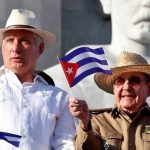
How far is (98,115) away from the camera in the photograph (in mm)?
4266

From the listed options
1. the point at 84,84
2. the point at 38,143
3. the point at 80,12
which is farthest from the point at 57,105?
the point at 80,12

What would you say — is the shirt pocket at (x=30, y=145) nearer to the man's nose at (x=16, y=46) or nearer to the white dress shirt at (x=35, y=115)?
the white dress shirt at (x=35, y=115)

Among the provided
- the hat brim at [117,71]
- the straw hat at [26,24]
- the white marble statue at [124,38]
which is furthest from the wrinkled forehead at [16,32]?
the white marble statue at [124,38]

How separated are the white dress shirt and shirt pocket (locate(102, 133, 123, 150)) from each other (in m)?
0.17

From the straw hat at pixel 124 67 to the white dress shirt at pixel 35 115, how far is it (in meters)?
0.30

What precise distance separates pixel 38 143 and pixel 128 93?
0.52 m

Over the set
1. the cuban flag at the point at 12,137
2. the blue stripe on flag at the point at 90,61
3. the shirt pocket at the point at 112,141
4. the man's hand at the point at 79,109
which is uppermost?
the blue stripe on flag at the point at 90,61

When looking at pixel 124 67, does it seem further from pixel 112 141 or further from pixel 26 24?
pixel 26 24

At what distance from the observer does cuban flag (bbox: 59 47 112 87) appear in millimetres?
4258

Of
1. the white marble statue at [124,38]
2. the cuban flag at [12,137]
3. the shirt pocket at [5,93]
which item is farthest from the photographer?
the white marble statue at [124,38]

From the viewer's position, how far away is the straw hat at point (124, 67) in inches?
165

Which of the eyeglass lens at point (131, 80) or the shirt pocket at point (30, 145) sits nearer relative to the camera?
the shirt pocket at point (30, 145)

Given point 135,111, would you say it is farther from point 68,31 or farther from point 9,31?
point 68,31

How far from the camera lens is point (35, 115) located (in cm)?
409
